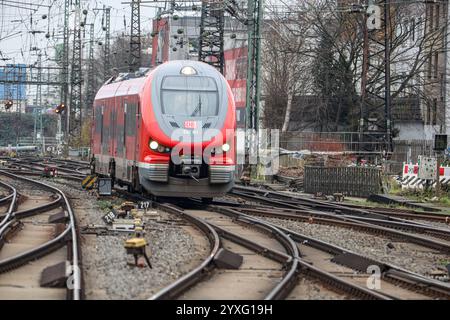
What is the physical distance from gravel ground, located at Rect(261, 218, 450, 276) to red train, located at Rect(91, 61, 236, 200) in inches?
109

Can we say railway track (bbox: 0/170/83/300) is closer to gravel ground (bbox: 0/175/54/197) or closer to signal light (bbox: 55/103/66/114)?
gravel ground (bbox: 0/175/54/197)

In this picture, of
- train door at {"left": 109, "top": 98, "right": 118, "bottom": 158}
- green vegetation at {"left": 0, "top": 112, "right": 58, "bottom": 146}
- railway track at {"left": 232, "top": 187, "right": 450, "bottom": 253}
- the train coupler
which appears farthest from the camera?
green vegetation at {"left": 0, "top": 112, "right": 58, "bottom": 146}

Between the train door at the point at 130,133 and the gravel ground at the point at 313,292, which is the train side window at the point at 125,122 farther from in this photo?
the gravel ground at the point at 313,292

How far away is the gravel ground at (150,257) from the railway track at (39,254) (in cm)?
20

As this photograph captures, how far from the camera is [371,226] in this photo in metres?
16.7

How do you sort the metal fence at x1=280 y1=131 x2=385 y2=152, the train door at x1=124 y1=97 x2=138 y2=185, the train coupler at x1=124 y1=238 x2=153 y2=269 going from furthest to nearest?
1. the metal fence at x1=280 y1=131 x2=385 y2=152
2. the train door at x1=124 y1=97 x2=138 y2=185
3. the train coupler at x1=124 y1=238 x2=153 y2=269

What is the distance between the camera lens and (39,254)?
11719 millimetres

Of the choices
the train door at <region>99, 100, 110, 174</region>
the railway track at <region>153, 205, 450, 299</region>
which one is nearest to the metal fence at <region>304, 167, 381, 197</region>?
the train door at <region>99, 100, 110, 174</region>

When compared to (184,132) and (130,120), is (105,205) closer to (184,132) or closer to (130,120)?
(184,132)

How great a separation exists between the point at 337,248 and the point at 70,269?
442cm

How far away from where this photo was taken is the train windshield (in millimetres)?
20223
